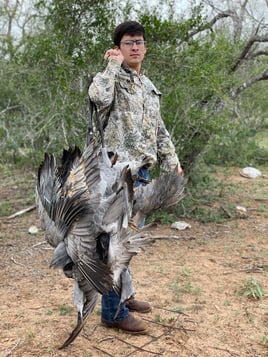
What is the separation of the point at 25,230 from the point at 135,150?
352 cm

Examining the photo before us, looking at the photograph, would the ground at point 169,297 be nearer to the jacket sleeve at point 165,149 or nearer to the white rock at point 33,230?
the white rock at point 33,230

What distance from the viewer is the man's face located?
123 inches

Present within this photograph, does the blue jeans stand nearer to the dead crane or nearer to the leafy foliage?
the dead crane

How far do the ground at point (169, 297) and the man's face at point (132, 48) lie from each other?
1.21 meters

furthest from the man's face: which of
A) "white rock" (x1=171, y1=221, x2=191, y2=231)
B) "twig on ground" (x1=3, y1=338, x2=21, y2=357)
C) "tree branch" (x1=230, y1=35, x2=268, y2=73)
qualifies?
"tree branch" (x1=230, y1=35, x2=268, y2=73)

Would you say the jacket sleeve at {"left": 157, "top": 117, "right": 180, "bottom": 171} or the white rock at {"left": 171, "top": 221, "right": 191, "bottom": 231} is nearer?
the jacket sleeve at {"left": 157, "top": 117, "right": 180, "bottom": 171}

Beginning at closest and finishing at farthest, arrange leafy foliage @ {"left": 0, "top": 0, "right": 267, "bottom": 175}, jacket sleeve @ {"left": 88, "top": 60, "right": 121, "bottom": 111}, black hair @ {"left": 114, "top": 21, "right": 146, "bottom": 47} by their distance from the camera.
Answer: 1. jacket sleeve @ {"left": 88, "top": 60, "right": 121, "bottom": 111}
2. black hair @ {"left": 114, "top": 21, "right": 146, "bottom": 47}
3. leafy foliage @ {"left": 0, "top": 0, "right": 267, "bottom": 175}

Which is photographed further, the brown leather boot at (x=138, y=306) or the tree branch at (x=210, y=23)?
the tree branch at (x=210, y=23)

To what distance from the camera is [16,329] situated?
3.51 meters

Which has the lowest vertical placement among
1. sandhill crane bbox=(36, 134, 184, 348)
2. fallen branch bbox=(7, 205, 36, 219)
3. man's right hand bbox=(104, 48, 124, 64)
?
fallen branch bbox=(7, 205, 36, 219)

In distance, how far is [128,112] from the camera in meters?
3.21

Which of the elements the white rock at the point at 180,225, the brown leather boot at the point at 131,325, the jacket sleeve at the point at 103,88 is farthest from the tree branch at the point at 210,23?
the brown leather boot at the point at 131,325

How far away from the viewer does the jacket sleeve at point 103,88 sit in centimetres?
295

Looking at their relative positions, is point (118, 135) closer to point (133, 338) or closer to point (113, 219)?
point (113, 219)
